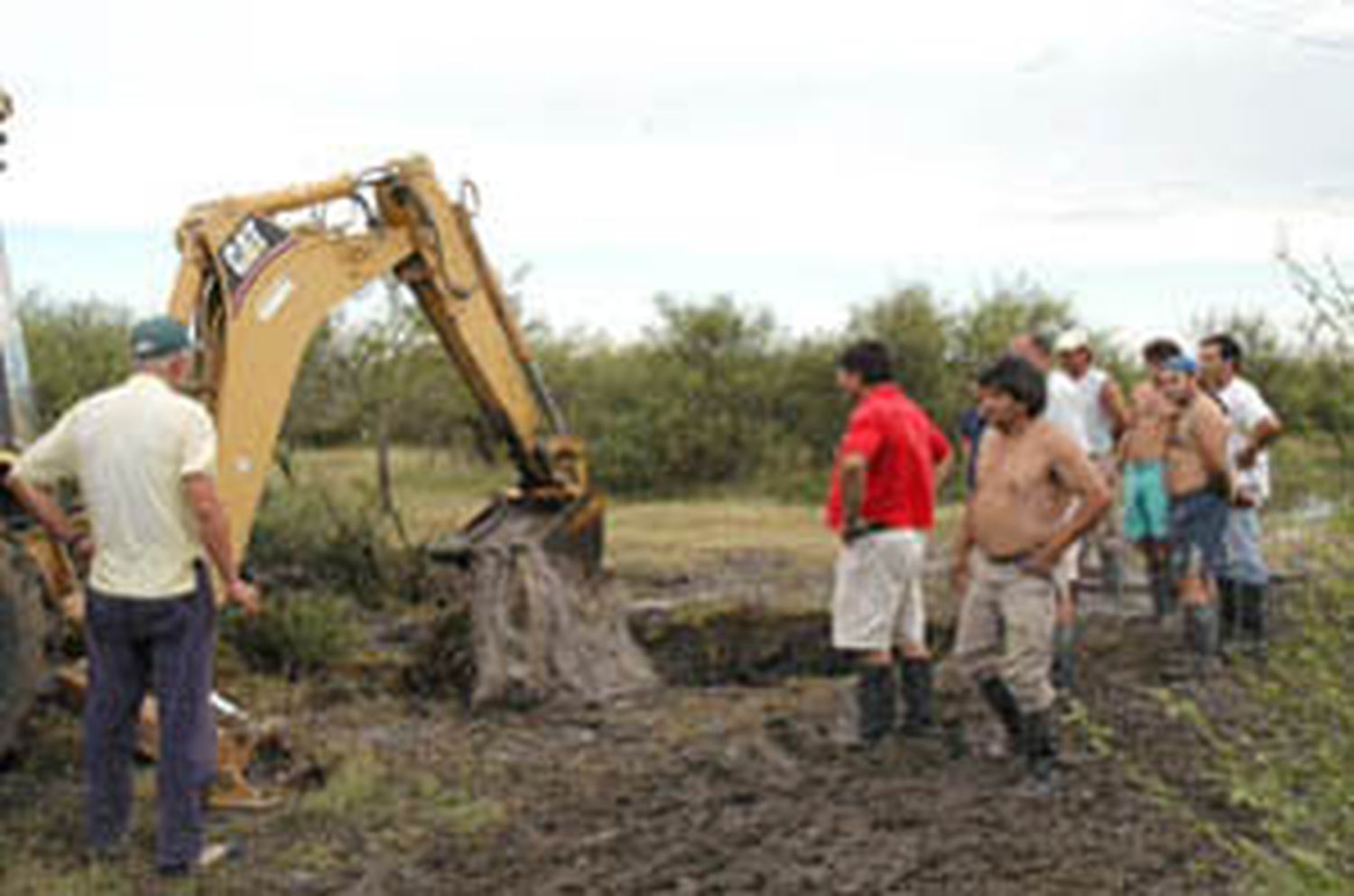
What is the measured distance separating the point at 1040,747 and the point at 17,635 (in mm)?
4092

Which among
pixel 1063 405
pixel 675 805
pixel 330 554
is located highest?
pixel 1063 405

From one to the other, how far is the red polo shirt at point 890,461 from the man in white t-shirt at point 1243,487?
2591 millimetres

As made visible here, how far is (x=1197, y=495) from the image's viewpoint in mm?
9789

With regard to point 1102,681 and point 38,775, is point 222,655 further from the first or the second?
point 1102,681

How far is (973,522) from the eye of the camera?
24.1ft

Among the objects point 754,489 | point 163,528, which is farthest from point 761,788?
point 754,489

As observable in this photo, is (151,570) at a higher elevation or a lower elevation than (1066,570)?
higher

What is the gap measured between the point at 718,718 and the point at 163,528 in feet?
12.0

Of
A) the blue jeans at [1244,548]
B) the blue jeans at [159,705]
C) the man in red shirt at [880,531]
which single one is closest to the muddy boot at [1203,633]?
the blue jeans at [1244,548]

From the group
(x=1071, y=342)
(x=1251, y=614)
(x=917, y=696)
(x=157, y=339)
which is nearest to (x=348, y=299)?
(x=157, y=339)

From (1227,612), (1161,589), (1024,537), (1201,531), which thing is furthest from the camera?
(1161,589)

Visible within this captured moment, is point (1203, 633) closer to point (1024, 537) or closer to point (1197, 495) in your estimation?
point (1197, 495)

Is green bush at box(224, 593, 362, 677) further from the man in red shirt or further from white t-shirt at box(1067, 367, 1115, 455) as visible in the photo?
white t-shirt at box(1067, 367, 1115, 455)

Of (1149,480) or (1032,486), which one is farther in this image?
(1149,480)
